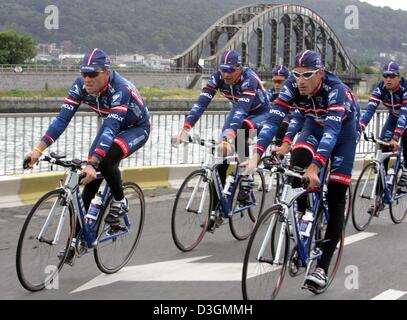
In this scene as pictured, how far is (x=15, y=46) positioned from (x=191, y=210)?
314 feet

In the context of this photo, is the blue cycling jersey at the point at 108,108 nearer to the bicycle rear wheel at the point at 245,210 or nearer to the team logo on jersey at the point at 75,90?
the team logo on jersey at the point at 75,90

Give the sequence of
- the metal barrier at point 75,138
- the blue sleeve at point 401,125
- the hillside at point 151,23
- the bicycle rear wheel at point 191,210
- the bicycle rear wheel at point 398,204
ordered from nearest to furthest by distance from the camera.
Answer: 1. the bicycle rear wheel at point 191,210
2. the blue sleeve at point 401,125
3. the bicycle rear wheel at point 398,204
4. the metal barrier at point 75,138
5. the hillside at point 151,23

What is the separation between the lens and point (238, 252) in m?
7.50

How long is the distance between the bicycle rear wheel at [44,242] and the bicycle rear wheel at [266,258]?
163cm

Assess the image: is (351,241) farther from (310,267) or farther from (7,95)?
(7,95)

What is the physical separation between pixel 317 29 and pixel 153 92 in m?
62.2

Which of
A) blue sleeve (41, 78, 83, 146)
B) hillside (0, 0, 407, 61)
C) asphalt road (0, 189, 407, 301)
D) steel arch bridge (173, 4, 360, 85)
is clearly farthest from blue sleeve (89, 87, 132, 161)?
hillside (0, 0, 407, 61)

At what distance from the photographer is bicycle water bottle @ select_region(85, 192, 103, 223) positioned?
605 cm

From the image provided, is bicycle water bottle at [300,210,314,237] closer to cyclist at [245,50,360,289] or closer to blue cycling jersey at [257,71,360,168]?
cyclist at [245,50,360,289]

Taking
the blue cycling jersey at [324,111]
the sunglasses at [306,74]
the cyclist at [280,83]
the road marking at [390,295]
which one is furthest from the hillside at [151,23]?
the road marking at [390,295]

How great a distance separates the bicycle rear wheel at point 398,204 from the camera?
9438 millimetres

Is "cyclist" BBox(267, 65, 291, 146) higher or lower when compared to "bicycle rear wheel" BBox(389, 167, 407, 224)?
higher

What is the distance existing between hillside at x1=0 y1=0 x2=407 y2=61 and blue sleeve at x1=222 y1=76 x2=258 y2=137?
94728mm

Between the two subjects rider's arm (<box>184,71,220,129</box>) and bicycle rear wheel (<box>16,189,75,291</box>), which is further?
rider's arm (<box>184,71,220,129</box>)
